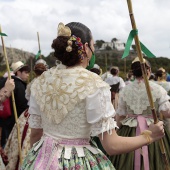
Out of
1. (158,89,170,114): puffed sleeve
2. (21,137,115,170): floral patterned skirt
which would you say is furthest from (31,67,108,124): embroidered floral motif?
(158,89,170,114): puffed sleeve

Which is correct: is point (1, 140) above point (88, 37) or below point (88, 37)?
below

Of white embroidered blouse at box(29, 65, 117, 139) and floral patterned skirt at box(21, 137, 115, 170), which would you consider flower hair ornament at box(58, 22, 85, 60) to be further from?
floral patterned skirt at box(21, 137, 115, 170)

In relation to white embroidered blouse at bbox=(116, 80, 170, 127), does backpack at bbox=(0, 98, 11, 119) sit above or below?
below

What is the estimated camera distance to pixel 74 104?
5.97 feet

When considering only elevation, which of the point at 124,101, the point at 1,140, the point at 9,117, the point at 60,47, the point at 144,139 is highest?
the point at 60,47

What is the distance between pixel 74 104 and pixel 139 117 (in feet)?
5.22

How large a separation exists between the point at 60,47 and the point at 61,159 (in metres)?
0.59

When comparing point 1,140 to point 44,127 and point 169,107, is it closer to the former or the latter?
point 169,107

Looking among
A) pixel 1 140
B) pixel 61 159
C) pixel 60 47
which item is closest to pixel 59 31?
pixel 60 47

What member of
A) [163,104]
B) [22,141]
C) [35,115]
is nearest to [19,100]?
[22,141]

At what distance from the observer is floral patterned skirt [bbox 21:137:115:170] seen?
1827mm

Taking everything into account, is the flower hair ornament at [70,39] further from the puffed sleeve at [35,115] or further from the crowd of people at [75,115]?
the puffed sleeve at [35,115]

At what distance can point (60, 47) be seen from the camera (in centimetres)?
189

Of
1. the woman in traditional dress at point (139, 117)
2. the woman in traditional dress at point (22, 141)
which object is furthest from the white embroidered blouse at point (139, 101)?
the woman in traditional dress at point (22, 141)
